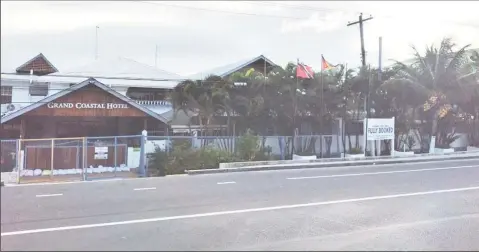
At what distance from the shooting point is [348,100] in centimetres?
2219

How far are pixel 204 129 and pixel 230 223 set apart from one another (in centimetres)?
1523

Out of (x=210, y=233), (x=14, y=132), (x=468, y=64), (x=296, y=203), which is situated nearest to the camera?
(x=210, y=233)

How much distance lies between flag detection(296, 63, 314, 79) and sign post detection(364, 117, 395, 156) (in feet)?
11.6

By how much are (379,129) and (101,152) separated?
12905 millimetres

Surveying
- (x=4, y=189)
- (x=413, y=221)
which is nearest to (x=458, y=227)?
(x=413, y=221)

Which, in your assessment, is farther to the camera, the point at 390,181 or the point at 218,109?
the point at 218,109

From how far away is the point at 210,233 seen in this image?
16.9 feet

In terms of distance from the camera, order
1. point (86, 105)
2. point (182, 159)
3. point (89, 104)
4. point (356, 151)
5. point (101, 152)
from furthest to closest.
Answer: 1. point (356, 151)
2. point (89, 104)
3. point (86, 105)
4. point (182, 159)
5. point (101, 152)

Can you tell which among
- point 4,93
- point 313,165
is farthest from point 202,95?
point 4,93

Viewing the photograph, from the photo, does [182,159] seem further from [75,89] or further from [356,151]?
[356,151]

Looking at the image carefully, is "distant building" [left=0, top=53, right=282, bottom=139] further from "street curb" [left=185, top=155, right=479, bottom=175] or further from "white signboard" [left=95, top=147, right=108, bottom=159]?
"street curb" [left=185, top=155, right=479, bottom=175]

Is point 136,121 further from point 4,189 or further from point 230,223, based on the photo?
point 4,189

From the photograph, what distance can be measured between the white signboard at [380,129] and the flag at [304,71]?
369 centimetres

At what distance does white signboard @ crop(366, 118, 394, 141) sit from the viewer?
21.1m
